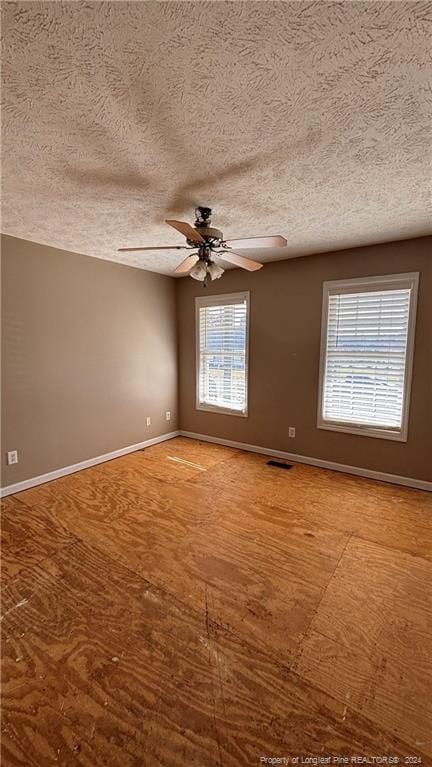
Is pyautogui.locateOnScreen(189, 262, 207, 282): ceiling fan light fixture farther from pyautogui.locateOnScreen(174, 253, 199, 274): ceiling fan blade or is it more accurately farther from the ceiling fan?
pyautogui.locateOnScreen(174, 253, 199, 274): ceiling fan blade

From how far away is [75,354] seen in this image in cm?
353

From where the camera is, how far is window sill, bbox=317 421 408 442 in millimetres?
3235

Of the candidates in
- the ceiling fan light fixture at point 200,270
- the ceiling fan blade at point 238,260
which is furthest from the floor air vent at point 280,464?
the ceiling fan light fixture at point 200,270

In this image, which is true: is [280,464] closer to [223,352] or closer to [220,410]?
[220,410]

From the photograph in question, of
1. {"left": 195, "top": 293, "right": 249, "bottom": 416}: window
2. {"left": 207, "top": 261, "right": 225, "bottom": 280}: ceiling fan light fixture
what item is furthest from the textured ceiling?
{"left": 195, "top": 293, "right": 249, "bottom": 416}: window

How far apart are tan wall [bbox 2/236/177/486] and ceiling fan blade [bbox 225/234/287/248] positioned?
2060 mm

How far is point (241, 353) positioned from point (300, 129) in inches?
114

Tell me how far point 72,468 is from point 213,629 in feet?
8.35

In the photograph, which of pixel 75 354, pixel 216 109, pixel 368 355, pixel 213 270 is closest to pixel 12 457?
pixel 75 354

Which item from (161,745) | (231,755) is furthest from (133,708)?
(231,755)

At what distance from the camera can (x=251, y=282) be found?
407 centimetres

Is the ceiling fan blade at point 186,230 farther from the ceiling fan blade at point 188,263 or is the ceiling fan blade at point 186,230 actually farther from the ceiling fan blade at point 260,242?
the ceiling fan blade at point 188,263

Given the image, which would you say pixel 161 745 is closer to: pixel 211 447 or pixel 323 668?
pixel 323 668

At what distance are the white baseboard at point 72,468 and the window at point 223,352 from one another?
3.26 ft
